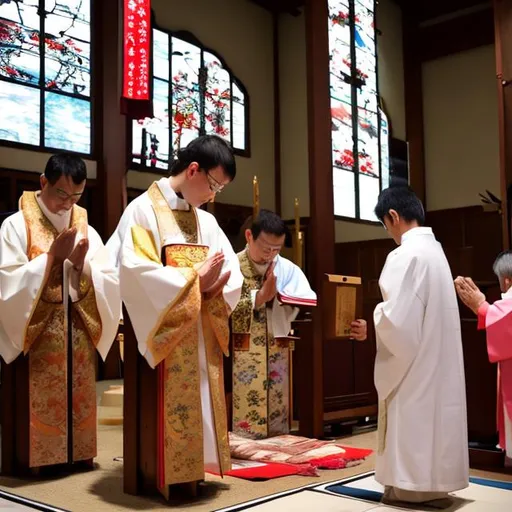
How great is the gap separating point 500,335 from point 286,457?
5.29 feet

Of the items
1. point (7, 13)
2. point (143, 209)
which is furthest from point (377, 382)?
point (7, 13)

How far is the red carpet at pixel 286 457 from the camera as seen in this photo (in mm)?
4383

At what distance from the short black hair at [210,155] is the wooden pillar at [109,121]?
6869 mm

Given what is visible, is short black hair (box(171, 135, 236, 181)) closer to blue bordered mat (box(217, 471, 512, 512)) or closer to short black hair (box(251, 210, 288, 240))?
short black hair (box(251, 210, 288, 240))

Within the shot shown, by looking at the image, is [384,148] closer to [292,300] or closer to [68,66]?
[68,66]

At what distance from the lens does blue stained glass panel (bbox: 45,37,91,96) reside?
421 inches

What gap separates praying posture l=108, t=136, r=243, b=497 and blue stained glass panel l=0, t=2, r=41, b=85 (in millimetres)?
7186

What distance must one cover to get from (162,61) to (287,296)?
8021 millimetres

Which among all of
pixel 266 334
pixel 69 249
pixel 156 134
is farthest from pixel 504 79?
pixel 156 134

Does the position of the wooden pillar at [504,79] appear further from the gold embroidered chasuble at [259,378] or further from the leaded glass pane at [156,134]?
the leaded glass pane at [156,134]

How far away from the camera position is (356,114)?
1485 cm

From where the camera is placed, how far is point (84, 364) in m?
4.42

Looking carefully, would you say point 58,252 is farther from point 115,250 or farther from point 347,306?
point 347,306

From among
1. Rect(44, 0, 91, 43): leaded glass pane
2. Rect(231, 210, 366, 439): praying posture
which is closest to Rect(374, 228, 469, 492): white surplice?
Rect(231, 210, 366, 439): praying posture
